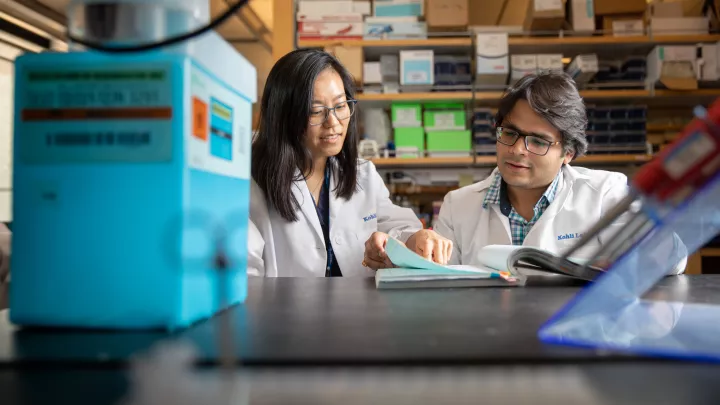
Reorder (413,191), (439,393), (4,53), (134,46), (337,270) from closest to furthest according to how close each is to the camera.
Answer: (439,393)
(134,46)
(337,270)
(4,53)
(413,191)

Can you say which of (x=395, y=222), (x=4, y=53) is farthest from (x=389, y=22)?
(x=4, y=53)

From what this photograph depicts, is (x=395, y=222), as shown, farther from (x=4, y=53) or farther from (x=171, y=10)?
(x=4, y=53)

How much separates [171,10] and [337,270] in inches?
47.0

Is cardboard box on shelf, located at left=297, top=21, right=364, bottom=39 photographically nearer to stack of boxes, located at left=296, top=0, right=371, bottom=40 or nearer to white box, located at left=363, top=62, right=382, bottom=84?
stack of boxes, located at left=296, top=0, right=371, bottom=40

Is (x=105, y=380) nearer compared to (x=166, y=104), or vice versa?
(x=105, y=380)

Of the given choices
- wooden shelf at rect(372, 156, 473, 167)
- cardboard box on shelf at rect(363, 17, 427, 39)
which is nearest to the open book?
wooden shelf at rect(372, 156, 473, 167)

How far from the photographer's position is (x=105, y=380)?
0.30 meters

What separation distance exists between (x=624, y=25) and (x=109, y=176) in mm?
3484

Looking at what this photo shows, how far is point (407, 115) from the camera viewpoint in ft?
10.4

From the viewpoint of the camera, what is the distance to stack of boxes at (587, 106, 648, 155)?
3.14 meters

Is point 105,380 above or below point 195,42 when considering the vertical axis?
below

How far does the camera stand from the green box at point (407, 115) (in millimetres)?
3180

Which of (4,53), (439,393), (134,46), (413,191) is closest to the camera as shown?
(439,393)


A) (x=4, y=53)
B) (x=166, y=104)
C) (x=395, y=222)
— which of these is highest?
(x=4, y=53)
